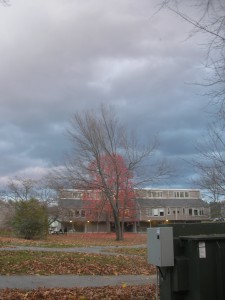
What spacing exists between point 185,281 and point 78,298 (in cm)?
253

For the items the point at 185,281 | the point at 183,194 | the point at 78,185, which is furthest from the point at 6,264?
the point at 183,194

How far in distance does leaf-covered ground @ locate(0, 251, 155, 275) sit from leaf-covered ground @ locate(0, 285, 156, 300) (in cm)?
281

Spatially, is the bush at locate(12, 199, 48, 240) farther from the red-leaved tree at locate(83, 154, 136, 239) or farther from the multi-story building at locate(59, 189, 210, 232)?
the multi-story building at locate(59, 189, 210, 232)

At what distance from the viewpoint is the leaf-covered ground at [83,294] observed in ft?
26.3

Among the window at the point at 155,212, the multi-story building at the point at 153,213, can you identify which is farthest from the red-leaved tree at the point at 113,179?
the window at the point at 155,212

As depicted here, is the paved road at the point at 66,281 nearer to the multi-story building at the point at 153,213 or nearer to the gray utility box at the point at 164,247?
the gray utility box at the point at 164,247

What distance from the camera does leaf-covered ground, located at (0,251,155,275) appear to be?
12.0m

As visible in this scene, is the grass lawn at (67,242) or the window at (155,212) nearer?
the grass lawn at (67,242)

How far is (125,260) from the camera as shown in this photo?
15.4m

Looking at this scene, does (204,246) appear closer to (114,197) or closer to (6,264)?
(6,264)

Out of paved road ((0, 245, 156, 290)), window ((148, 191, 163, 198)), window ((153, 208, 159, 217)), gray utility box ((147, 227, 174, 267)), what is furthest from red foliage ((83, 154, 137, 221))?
window ((153, 208, 159, 217))

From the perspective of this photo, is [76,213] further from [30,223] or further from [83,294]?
[83,294]

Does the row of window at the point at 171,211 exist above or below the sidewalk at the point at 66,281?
above

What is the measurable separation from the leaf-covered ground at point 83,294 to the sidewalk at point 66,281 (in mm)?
768
